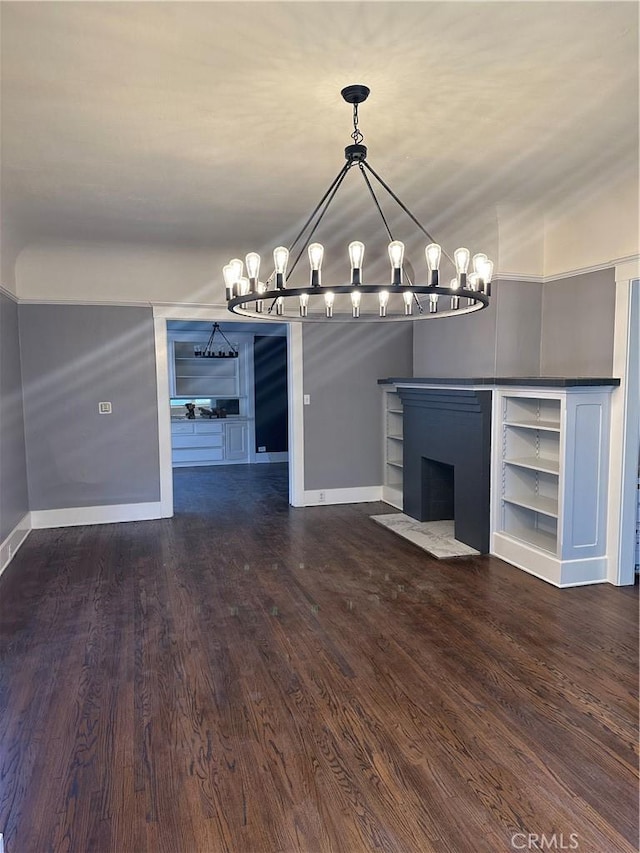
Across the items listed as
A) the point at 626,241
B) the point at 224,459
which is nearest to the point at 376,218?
the point at 626,241

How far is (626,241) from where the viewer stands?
3646 millimetres

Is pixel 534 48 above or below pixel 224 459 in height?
above

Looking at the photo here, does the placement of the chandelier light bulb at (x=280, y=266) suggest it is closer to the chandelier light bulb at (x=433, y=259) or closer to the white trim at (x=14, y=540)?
the chandelier light bulb at (x=433, y=259)

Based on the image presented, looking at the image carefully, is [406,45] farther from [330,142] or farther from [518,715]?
[518,715]

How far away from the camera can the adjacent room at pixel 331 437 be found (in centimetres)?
193

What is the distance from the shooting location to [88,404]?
17.8 feet

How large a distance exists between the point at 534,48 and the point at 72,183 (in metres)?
2.78

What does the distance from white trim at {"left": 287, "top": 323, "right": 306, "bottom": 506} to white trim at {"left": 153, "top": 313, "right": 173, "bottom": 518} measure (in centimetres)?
130

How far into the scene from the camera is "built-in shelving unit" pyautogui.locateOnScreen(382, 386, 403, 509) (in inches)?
245

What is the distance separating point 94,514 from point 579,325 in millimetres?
4698

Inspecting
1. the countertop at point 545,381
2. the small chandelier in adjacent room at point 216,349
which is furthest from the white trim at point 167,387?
the small chandelier in adjacent room at point 216,349

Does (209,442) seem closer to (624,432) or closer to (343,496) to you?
(343,496)

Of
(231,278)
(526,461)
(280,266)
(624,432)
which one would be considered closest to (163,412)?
(231,278)

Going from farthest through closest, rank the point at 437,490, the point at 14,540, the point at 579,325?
the point at 437,490 < the point at 14,540 < the point at 579,325
